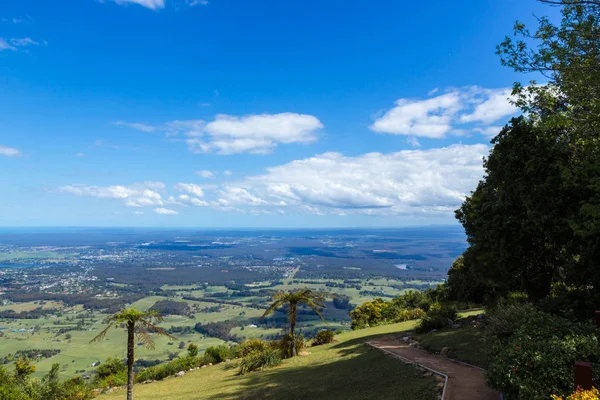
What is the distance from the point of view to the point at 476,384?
33.9ft

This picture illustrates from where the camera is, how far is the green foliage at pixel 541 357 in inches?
286

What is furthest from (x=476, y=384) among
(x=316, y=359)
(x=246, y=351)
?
(x=246, y=351)

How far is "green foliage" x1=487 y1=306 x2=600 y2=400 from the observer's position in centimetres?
725

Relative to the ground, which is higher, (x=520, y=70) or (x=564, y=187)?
(x=520, y=70)

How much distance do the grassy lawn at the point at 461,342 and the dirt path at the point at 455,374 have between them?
0.51 metres

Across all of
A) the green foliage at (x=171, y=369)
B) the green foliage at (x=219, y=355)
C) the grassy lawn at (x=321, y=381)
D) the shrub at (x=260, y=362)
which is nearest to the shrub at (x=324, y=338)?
the grassy lawn at (x=321, y=381)

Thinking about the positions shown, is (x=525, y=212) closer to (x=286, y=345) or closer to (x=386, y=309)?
(x=286, y=345)

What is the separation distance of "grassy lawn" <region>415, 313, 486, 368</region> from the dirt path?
512 millimetres

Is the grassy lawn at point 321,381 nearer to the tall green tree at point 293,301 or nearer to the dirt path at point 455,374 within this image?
the dirt path at point 455,374

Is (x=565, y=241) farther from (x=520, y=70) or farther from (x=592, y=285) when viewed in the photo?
(x=520, y=70)

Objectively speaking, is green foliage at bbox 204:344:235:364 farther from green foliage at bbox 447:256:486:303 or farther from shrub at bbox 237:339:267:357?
green foliage at bbox 447:256:486:303

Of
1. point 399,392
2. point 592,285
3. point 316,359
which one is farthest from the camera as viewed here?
point 316,359

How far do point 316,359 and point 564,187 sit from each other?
13.6 meters

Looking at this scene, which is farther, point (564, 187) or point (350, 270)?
point (350, 270)
